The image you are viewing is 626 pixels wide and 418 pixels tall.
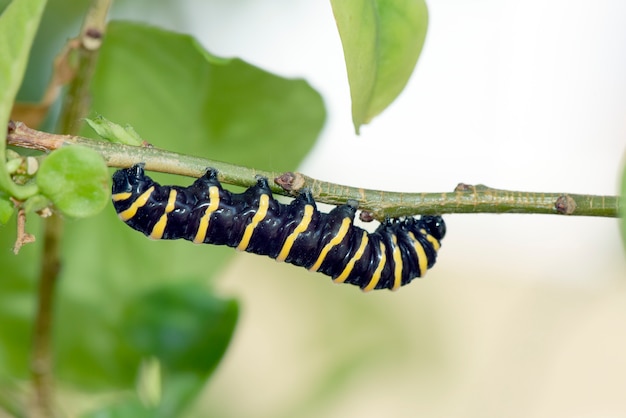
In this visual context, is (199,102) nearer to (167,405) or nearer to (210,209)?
(210,209)

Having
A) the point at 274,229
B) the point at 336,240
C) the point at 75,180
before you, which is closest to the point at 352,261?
the point at 336,240

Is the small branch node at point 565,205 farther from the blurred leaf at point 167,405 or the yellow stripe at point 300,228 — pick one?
the blurred leaf at point 167,405

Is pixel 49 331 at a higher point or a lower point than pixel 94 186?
lower

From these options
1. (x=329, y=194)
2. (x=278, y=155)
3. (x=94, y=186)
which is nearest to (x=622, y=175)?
(x=329, y=194)

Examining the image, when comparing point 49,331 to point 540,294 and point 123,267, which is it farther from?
point 540,294

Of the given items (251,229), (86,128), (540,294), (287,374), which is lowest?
(287,374)

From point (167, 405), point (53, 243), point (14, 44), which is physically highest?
point (14, 44)

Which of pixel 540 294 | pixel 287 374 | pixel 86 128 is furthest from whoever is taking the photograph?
pixel 287 374
